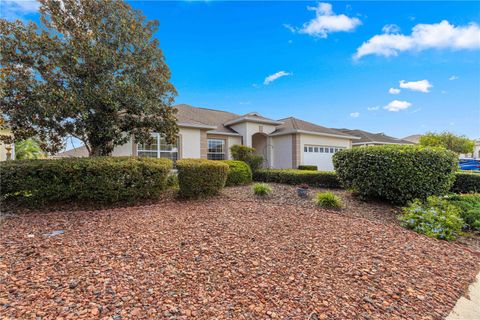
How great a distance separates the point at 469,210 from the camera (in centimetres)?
552

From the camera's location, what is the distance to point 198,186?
22.7ft

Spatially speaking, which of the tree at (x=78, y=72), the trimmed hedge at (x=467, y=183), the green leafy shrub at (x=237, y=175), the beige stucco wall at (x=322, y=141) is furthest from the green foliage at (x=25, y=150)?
the trimmed hedge at (x=467, y=183)

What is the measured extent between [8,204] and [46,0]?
619cm

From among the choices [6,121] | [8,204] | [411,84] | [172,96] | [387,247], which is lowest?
[387,247]

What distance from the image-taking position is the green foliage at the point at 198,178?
22.4 ft

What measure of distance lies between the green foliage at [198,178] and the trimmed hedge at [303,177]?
5.32 meters

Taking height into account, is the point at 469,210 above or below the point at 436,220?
above

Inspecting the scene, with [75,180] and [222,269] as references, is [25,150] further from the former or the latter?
[222,269]

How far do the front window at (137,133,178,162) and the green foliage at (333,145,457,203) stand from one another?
29.4 ft

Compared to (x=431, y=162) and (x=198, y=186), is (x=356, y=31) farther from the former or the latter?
(x=198, y=186)

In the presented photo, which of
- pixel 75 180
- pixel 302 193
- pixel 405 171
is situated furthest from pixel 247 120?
pixel 75 180

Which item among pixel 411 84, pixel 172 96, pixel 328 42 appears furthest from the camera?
pixel 411 84

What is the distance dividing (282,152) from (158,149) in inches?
369

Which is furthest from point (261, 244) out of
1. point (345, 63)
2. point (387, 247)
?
point (345, 63)
